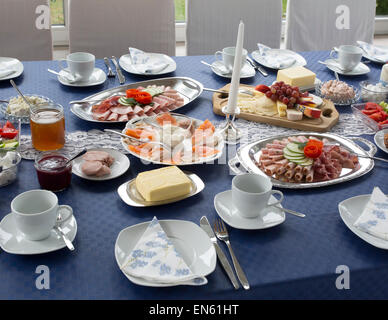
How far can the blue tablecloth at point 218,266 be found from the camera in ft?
3.31

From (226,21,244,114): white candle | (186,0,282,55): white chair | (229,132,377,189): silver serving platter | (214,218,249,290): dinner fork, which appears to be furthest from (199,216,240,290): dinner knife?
(186,0,282,55): white chair

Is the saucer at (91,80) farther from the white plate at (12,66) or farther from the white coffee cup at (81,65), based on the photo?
the white plate at (12,66)

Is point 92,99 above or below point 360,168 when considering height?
above

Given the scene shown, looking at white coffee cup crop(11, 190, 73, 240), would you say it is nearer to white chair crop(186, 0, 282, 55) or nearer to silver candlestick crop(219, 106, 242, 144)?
silver candlestick crop(219, 106, 242, 144)

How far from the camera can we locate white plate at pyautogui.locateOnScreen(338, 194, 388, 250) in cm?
115

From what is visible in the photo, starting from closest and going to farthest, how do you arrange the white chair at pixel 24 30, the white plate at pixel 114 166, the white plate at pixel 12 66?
the white plate at pixel 114 166 → the white plate at pixel 12 66 → the white chair at pixel 24 30

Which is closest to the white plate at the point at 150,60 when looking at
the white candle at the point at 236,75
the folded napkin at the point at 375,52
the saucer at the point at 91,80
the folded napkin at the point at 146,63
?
the folded napkin at the point at 146,63

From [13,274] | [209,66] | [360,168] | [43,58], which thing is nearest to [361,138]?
[360,168]

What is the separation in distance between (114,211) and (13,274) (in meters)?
Result: 0.30

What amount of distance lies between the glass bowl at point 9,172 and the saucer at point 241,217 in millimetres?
549

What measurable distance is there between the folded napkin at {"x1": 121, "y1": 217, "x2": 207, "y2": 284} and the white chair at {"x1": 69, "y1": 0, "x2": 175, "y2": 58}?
1.65m

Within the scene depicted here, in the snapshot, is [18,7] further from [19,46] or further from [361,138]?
[361,138]

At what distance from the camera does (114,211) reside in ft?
4.10

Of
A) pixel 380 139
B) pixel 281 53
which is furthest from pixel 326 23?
pixel 380 139
